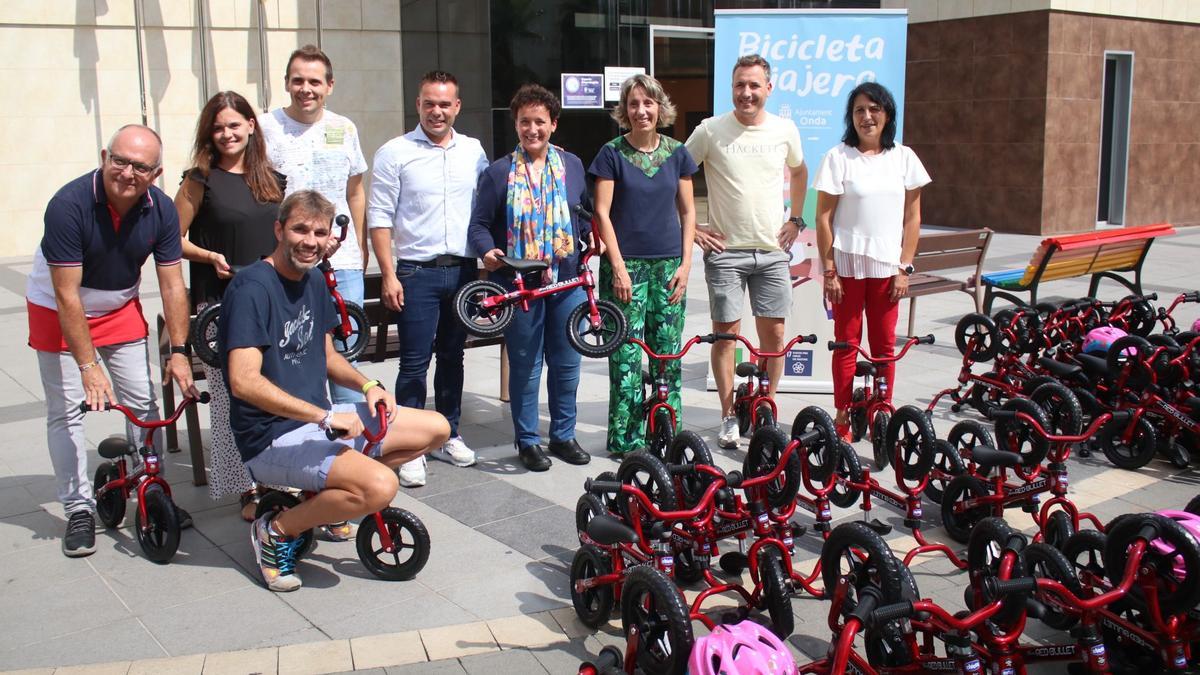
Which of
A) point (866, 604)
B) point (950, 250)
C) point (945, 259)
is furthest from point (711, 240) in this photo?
point (950, 250)

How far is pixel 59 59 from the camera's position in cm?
1464

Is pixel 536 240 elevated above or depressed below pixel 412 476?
above

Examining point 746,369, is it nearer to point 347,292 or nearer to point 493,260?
point 493,260

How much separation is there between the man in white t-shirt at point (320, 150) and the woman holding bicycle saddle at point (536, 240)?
64 cm

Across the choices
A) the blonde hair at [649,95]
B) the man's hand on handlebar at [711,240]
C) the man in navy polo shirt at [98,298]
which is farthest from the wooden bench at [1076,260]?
the man in navy polo shirt at [98,298]

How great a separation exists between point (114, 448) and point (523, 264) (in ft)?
6.72

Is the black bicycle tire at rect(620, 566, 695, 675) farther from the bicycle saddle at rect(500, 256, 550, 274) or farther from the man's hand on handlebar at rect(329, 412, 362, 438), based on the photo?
the bicycle saddle at rect(500, 256, 550, 274)

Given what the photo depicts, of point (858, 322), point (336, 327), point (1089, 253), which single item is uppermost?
point (1089, 253)

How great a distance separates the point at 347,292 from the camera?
18.1 feet

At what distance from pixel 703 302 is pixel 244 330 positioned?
23.8 feet

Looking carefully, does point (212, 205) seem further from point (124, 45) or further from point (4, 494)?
point (124, 45)

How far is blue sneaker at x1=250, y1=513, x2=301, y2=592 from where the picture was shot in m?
4.42

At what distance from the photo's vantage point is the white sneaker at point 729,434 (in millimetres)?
6230

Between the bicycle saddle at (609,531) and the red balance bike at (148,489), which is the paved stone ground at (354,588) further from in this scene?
the bicycle saddle at (609,531)
